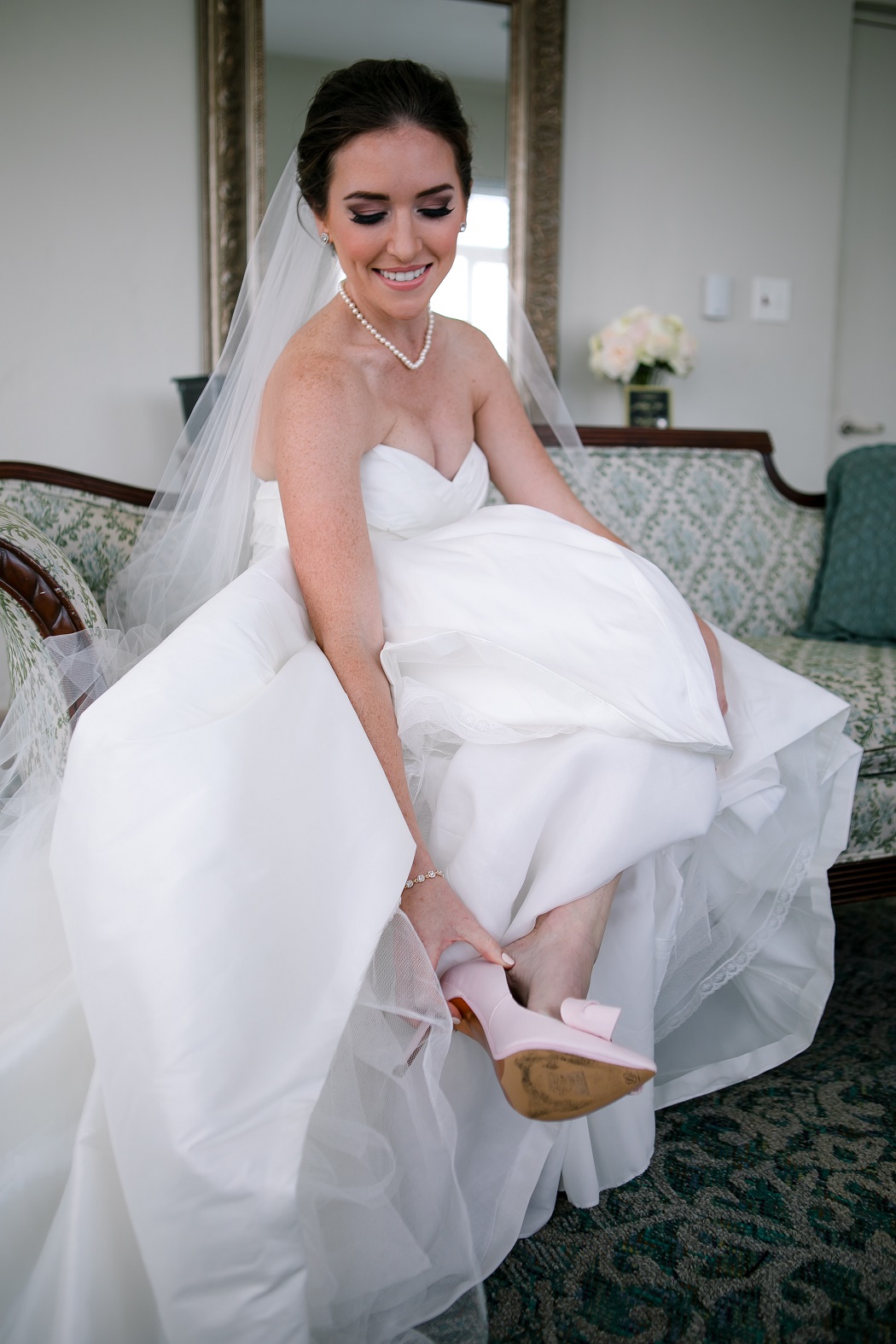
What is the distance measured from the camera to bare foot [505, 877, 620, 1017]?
109cm

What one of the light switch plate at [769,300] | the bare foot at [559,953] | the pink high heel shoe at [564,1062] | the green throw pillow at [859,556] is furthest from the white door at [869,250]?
the pink high heel shoe at [564,1062]

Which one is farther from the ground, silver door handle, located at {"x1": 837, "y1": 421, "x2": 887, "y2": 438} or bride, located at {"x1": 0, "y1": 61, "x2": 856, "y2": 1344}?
silver door handle, located at {"x1": 837, "y1": 421, "x2": 887, "y2": 438}

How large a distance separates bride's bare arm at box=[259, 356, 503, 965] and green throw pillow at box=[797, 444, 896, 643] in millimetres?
1553

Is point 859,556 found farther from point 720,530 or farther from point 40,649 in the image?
point 40,649

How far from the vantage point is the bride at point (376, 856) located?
3.05 feet

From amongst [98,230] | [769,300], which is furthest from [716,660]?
[769,300]

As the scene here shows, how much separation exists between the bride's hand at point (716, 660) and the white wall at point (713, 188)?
1.77 metres

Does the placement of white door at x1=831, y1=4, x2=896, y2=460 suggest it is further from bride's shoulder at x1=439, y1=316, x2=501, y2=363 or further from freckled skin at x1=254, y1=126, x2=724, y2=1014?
freckled skin at x1=254, y1=126, x2=724, y2=1014

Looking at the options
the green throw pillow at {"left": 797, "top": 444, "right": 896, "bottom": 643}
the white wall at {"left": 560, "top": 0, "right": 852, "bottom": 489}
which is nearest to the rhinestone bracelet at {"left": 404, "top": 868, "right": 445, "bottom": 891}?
the green throw pillow at {"left": 797, "top": 444, "right": 896, "bottom": 643}

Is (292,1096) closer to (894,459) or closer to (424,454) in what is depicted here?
(424,454)

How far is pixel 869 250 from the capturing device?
382 cm

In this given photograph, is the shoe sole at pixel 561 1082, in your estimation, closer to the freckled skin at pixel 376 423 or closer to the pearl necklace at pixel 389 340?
the freckled skin at pixel 376 423

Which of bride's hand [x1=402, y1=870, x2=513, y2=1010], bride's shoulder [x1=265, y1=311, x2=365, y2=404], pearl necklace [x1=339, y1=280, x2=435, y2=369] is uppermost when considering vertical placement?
pearl necklace [x1=339, y1=280, x2=435, y2=369]

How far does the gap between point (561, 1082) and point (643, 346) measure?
2501 millimetres
